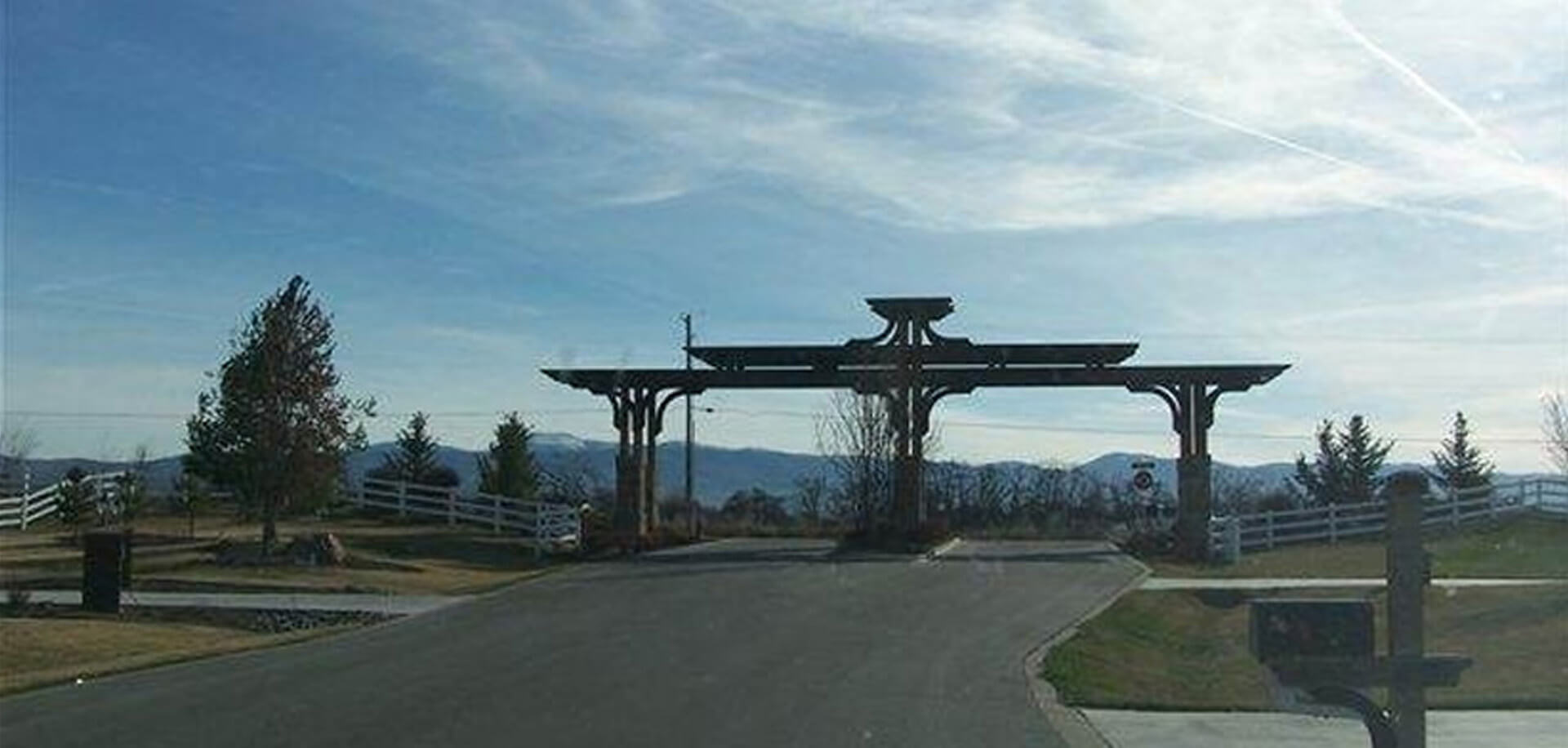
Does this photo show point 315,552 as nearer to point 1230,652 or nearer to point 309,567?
point 309,567

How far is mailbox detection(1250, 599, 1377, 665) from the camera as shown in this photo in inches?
301

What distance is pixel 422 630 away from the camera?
77.6ft

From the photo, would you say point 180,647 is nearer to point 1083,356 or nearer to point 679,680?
point 679,680

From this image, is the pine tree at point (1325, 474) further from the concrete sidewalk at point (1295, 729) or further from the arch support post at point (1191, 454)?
the concrete sidewalk at point (1295, 729)

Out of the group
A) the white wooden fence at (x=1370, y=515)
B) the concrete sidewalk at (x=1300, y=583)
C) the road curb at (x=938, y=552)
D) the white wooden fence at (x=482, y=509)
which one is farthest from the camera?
the white wooden fence at (x=1370, y=515)

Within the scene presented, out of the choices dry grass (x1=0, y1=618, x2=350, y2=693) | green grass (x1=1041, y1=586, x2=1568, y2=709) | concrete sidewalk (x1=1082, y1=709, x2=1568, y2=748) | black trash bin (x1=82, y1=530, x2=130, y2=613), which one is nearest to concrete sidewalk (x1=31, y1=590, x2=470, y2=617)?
black trash bin (x1=82, y1=530, x2=130, y2=613)

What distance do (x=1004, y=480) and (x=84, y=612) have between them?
143ft

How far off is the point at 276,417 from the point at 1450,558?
24428 millimetres

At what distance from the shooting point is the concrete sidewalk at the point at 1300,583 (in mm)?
31344

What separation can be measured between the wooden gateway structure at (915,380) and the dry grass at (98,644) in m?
19.7

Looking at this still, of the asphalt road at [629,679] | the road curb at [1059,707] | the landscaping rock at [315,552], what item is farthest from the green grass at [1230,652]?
the landscaping rock at [315,552]

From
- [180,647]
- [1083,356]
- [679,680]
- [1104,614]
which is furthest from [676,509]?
[679,680]

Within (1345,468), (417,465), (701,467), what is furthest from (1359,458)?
(701,467)

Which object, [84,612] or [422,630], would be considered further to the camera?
[84,612]
